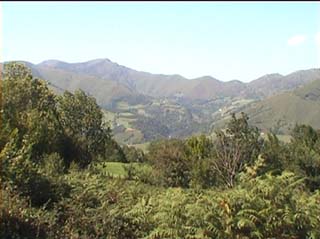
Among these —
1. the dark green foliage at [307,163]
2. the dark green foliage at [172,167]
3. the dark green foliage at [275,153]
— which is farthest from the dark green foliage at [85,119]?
the dark green foliage at [307,163]

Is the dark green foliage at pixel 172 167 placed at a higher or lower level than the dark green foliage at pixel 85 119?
lower

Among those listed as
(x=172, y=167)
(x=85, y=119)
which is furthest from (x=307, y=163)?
(x=85, y=119)

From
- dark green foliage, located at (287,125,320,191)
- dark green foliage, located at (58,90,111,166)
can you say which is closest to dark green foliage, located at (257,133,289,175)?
dark green foliage, located at (287,125,320,191)

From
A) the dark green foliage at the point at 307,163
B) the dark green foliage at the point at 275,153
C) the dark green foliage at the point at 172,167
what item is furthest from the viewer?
the dark green foliage at the point at 275,153

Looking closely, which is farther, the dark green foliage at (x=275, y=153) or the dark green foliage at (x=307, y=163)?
the dark green foliage at (x=275, y=153)

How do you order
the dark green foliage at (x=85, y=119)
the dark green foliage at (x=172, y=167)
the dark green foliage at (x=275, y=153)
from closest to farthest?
the dark green foliage at (x=172, y=167) → the dark green foliage at (x=85, y=119) → the dark green foliage at (x=275, y=153)

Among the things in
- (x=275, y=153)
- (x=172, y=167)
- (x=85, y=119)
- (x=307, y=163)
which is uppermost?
(x=85, y=119)

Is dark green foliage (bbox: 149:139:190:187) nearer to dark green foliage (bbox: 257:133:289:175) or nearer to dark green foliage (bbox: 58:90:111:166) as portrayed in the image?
dark green foliage (bbox: 58:90:111:166)

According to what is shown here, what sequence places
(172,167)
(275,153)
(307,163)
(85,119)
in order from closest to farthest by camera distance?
1. (172,167)
2. (307,163)
3. (85,119)
4. (275,153)

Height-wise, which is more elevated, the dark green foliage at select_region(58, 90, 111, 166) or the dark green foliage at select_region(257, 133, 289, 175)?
the dark green foliage at select_region(58, 90, 111, 166)

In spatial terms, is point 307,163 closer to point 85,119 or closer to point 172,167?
point 172,167

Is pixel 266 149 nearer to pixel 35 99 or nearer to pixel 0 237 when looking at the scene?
pixel 35 99

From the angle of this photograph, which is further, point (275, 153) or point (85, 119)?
point (275, 153)

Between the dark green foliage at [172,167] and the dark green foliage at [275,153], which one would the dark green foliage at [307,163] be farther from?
the dark green foliage at [172,167]
